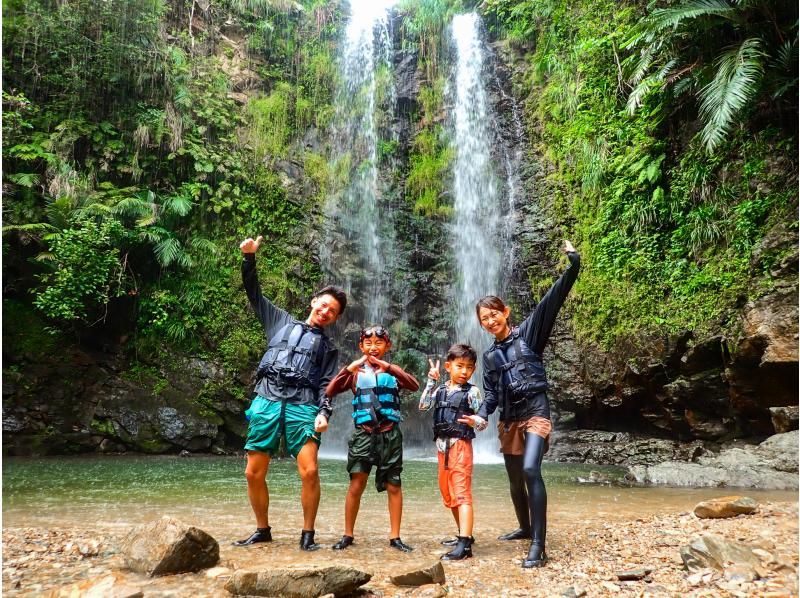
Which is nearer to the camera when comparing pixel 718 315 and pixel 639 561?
pixel 639 561

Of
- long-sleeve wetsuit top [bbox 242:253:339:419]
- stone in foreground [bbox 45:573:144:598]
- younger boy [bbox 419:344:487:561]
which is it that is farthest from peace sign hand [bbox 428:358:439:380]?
stone in foreground [bbox 45:573:144:598]

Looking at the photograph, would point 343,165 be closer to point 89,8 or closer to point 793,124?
point 89,8

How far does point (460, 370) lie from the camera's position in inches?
148

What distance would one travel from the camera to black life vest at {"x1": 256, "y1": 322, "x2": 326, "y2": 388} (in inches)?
148

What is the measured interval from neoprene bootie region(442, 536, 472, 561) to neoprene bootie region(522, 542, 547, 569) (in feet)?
1.13

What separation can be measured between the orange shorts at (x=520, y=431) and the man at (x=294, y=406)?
1.29 meters

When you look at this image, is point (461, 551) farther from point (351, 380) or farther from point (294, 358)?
point (294, 358)

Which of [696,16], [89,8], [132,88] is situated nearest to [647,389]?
[696,16]

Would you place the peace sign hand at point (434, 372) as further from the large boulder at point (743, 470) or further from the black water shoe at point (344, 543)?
the large boulder at point (743, 470)

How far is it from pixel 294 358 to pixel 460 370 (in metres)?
1.20

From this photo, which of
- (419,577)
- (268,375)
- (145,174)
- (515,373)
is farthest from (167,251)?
(419,577)

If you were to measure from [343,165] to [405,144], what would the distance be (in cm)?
195

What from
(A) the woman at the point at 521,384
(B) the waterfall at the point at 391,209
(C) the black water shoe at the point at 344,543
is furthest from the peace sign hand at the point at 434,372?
(B) the waterfall at the point at 391,209

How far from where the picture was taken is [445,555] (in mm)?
3283
